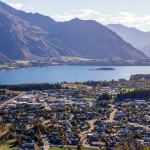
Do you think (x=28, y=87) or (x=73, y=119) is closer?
(x=73, y=119)

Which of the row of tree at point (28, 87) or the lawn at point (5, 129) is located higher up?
the row of tree at point (28, 87)

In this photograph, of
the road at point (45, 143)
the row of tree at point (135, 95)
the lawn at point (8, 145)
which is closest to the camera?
the lawn at point (8, 145)

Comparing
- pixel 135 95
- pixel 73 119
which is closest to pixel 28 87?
pixel 135 95

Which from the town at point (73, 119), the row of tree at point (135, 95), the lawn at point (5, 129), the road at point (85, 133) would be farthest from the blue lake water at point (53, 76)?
the road at point (85, 133)

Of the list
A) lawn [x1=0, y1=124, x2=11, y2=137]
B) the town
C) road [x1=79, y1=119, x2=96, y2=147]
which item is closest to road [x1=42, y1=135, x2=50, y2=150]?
the town

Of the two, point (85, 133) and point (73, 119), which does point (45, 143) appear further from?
point (73, 119)

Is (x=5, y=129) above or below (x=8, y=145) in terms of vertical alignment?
above

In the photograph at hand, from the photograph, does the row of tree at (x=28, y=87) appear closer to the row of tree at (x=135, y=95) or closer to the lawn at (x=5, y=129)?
the row of tree at (x=135, y=95)

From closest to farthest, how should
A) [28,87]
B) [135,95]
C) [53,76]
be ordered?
[135,95], [28,87], [53,76]
